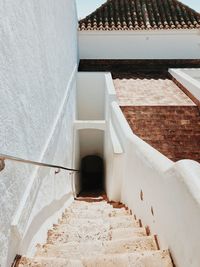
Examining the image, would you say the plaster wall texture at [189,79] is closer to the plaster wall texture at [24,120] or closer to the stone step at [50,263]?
the plaster wall texture at [24,120]

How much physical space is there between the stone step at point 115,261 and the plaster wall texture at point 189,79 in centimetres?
674

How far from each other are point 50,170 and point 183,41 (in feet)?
37.2

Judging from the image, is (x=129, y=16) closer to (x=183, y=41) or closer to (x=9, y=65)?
(x=183, y=41)

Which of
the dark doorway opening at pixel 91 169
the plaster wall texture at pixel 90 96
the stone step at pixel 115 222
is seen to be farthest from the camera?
the dark doorway opening at pixel 91 169

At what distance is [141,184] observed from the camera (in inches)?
175

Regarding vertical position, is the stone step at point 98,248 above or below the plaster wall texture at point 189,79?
above

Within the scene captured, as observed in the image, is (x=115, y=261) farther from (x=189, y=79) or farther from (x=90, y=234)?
(x=189, y=79)

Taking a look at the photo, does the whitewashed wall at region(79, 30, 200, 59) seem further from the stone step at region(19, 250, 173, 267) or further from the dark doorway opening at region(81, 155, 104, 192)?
the stone step at region(19, 250, 173, 267)

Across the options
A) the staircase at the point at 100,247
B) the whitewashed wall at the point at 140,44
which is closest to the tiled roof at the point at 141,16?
the whitewashed wall at the point at 140,44

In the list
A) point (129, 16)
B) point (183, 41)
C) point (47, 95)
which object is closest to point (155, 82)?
point (183, 41)

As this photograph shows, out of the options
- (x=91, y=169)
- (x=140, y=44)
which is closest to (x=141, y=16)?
(x=140, y=44)

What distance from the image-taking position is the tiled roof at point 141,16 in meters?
13.7

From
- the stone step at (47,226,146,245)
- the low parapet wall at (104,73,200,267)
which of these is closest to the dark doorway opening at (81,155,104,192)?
the low parapet wall at (104,73,200,267)

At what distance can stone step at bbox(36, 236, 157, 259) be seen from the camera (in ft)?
10.9
